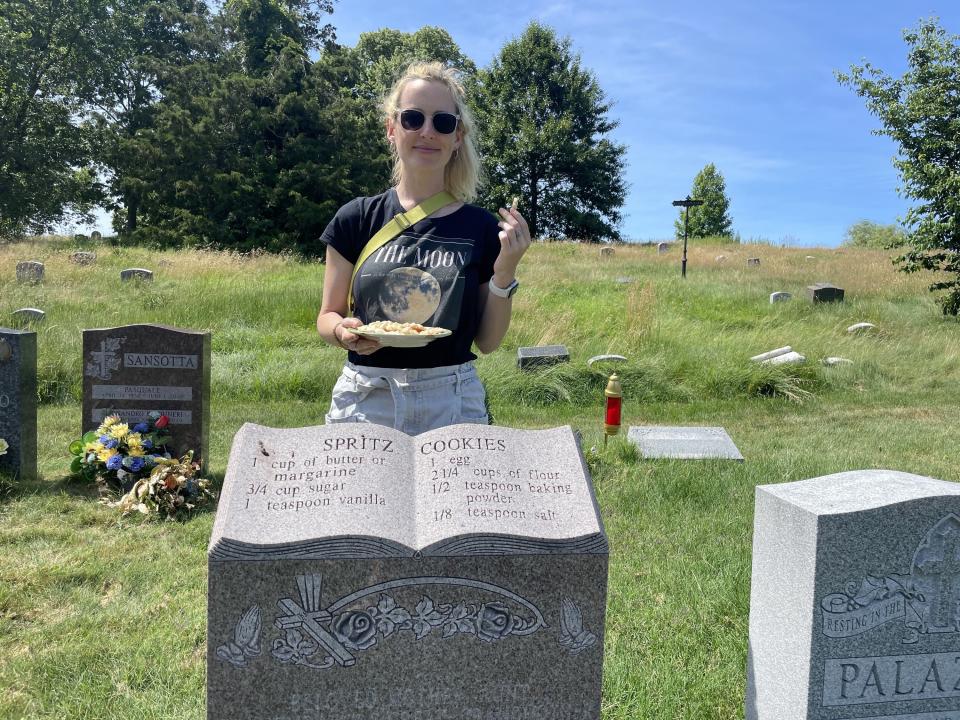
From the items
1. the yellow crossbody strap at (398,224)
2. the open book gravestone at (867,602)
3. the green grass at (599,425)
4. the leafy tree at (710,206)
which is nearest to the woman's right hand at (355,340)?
the yellow crossbody strap at (398,224)

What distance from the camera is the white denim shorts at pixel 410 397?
8.69 feet

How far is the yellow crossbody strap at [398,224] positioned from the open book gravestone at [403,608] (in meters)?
0.84

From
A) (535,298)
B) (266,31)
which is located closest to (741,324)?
(535,298)

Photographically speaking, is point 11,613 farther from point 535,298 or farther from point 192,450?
point 535,298

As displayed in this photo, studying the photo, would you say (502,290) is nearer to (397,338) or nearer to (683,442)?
(397,338)

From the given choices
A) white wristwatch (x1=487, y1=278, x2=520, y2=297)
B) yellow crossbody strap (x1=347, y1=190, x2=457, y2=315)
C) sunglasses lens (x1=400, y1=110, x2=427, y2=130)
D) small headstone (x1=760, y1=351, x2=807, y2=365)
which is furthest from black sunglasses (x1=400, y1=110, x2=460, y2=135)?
small headstone (x1=760, y1=351, x2=807, y2=365)

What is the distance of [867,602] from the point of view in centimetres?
260

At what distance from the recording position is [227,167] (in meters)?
30.6

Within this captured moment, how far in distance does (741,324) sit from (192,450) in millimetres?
11082

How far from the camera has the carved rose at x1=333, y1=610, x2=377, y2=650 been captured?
7.22 ft

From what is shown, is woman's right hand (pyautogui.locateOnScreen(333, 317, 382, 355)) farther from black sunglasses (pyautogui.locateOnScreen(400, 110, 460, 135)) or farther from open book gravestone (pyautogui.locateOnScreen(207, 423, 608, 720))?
black sunglasses (pyautogui.locateOnScreen(400, 110, 460, 135))

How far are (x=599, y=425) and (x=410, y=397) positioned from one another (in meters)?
6.30

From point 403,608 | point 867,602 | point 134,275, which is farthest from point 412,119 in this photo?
point 134,275

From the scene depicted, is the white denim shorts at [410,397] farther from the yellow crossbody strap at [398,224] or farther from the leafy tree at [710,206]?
the leafy tree at [710,206]
